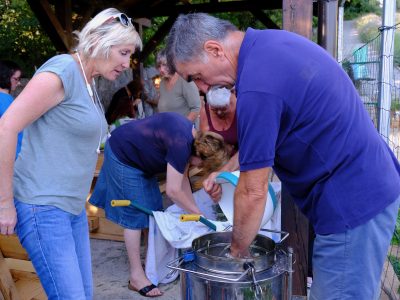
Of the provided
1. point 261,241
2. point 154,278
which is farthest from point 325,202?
point 154,278

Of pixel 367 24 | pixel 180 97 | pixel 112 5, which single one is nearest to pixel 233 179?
pixel 180 97

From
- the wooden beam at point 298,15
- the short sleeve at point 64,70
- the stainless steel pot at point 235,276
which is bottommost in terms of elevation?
the stainless steel pot at point 235,276

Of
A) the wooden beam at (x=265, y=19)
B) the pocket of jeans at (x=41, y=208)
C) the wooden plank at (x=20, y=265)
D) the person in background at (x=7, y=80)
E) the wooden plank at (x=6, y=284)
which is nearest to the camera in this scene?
the pocket of jeans at (x=41, y=208)

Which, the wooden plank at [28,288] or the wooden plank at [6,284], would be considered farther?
the wooden plank at [28,288]

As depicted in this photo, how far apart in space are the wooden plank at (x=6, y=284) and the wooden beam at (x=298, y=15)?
5.98 ft

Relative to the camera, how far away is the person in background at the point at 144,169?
9.05ft

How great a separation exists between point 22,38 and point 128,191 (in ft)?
25.8

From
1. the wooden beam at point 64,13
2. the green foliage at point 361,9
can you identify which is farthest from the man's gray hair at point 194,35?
the green foliage at point 361,9

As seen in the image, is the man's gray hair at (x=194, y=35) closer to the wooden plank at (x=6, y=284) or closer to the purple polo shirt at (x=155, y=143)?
the purple polo shirt at (x=155, y=143)

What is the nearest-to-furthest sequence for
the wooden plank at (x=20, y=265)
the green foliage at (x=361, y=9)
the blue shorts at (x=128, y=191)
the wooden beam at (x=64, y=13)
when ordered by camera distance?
the wooden plank at (x=20, y=265)
the blue shorts at (x=128, y=191)
the wooden beam at (x=64, y=13)
the green foliage at (x=361, y=9)

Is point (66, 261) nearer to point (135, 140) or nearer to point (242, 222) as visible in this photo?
point (242, 222)

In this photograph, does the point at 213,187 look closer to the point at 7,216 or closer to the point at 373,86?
the point at 7,216

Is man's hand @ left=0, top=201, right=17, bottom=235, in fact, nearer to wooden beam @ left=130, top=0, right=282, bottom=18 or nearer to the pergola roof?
the pergola roof

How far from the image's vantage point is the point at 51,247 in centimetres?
170
